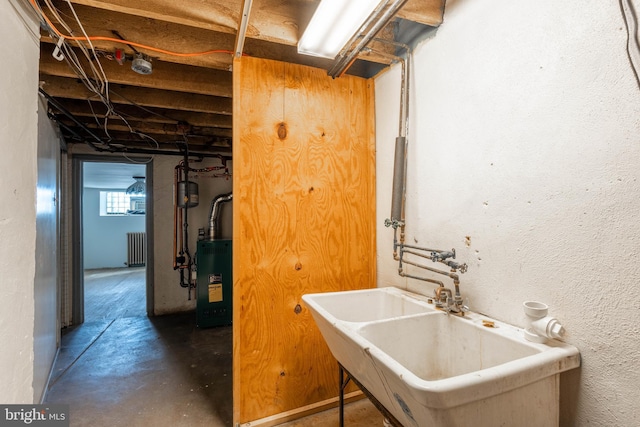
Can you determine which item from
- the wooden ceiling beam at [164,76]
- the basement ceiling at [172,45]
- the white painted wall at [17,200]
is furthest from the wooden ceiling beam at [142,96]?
the white painted wall at [17,200]

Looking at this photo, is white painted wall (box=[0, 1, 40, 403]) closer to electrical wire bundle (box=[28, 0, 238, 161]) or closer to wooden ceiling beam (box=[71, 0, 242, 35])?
electrical wire bundle (box=[28, 0, 238, 161])

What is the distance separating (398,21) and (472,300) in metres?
1.61

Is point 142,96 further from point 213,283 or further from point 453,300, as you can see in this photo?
point 453,300

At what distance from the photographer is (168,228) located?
381 cm

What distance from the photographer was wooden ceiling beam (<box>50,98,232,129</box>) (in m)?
Result: 2.55

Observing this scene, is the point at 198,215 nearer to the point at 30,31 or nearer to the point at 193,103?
the point at 193,103

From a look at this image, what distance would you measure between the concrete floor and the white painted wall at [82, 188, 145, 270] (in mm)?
4234

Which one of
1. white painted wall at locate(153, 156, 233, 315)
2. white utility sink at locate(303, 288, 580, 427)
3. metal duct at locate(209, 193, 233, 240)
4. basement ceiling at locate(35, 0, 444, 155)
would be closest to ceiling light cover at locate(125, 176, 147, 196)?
white painted wall at locate(153, 156, 233, 315)

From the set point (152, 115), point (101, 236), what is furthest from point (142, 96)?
point (101, 236)

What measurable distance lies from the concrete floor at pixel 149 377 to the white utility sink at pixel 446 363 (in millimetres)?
770

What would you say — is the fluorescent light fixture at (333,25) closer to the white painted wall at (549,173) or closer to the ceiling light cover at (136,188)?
the white painted wall at (549,173)

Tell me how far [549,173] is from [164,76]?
93.9 inches

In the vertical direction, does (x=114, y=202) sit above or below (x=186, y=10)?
below

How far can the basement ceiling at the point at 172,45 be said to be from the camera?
54.2 inches
